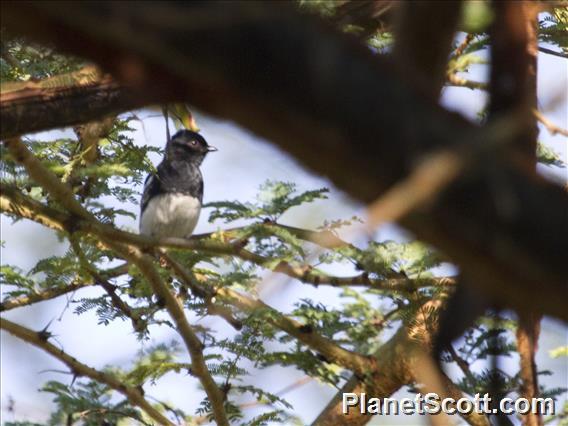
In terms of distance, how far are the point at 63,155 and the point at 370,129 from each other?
3310 mm

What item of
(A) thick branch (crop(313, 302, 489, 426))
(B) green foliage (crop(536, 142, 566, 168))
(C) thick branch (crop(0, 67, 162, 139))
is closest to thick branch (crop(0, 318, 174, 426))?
(A) thick branch (crop(313, 302, 489, 426))

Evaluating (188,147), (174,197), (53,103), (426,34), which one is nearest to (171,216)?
(174,197)

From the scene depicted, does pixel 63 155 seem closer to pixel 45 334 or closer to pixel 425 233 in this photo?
pixel 45 334

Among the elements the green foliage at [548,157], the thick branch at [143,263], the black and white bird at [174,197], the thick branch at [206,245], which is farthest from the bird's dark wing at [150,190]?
the green foliage at [548,157]

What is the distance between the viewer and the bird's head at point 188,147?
708 centimetres

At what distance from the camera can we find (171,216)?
6570 millimetres

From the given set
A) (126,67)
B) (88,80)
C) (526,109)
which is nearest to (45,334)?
(88,80)

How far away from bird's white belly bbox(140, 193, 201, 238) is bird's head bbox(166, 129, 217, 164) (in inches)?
17.3

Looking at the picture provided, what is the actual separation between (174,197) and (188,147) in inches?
28.1

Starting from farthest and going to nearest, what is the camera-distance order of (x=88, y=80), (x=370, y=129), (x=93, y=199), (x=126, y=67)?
(x=93, y=199) → (x=88, y=80) → (x=126, y=67) → (x=370, y=129)

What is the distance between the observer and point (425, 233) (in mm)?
1276

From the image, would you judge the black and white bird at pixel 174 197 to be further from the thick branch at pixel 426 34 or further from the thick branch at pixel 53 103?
the thick branch at pixel 426 34

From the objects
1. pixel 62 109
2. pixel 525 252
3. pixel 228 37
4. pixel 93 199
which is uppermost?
pixel 93 199

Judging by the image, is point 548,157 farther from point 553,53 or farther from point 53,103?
point 53,103
